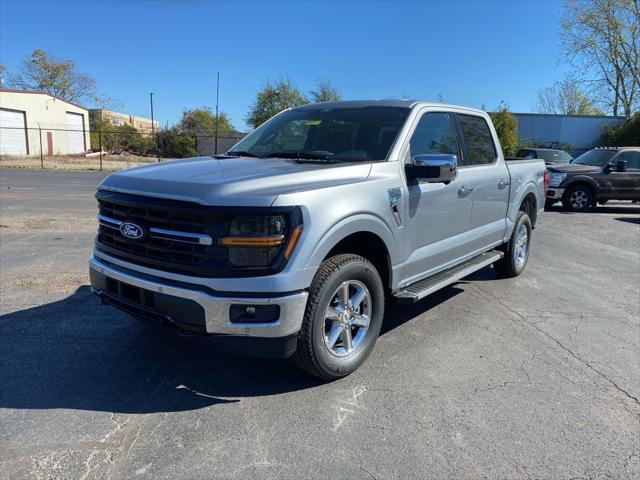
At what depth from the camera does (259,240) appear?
9.82 ft

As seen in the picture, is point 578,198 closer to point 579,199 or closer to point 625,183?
point 579,199

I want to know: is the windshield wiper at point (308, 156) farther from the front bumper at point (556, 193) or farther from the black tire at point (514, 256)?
the front bumper at point (556, 193)

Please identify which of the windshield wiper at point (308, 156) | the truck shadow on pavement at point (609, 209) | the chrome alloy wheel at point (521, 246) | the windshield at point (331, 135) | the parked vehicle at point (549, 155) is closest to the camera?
the windshield wiper at point (308, 156)

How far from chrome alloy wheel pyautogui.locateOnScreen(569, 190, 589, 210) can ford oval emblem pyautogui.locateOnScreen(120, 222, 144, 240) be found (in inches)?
554

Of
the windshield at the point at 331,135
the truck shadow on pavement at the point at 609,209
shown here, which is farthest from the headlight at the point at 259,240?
the truck shadow on pavement at the point at 609,209

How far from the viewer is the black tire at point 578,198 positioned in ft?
47.6

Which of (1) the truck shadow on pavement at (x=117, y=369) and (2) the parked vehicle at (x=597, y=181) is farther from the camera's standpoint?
(2) the parked vehicle at (x=597, y=181)

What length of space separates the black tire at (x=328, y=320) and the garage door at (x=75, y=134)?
158 feet

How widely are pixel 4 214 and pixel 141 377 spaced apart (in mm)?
8650

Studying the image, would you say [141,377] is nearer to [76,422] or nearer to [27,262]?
[76,422]

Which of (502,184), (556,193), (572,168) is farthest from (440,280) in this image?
(572,168)

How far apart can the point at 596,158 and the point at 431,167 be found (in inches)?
534

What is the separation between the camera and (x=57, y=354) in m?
3.97

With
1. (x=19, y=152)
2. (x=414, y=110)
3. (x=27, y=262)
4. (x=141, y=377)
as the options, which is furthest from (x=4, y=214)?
(x=19, y=152)
